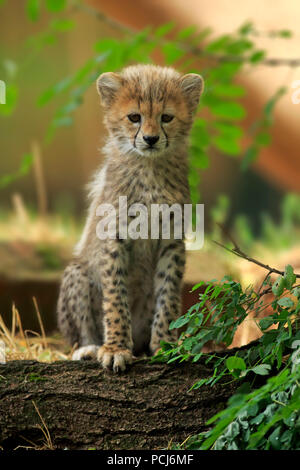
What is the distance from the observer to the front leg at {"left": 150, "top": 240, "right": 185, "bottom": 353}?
10.8 feet

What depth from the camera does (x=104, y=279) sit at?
131 inches

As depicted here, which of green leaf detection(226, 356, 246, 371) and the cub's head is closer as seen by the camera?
green leaf detection(226, 356, 246, 371)

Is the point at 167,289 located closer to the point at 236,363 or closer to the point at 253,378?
the point at 253,378

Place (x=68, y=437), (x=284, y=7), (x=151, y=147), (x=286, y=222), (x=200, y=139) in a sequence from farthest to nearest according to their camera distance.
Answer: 1. (x=286, y=222)
2. (x=284, y=7)
3. (x=200, y=139)
4. (x=151, y=147)
5. (x=68, y=437)

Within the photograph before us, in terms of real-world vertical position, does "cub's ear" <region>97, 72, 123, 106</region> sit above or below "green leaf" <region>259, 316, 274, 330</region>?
above

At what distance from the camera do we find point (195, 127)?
4328mm

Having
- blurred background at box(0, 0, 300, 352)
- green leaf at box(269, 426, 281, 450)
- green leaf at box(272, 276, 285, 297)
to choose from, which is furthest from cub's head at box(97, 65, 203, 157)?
green leaf at box(269, 426, 281, 450)

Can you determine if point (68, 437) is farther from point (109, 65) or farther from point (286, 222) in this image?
point (286, 222)

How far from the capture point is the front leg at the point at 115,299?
3150 mm

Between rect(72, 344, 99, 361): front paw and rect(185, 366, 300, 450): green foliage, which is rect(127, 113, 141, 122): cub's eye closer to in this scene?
rect(72, 344, 99, 361): front paw

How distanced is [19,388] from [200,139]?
83.5 inches
